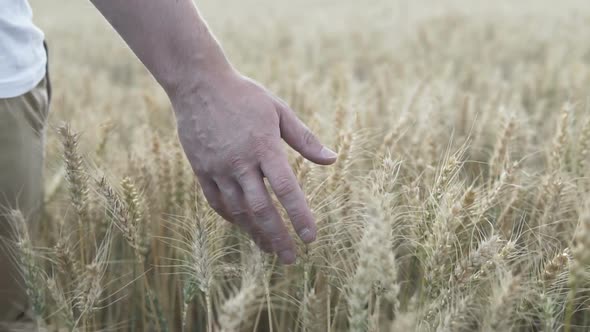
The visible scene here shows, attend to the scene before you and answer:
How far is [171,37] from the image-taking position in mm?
1043

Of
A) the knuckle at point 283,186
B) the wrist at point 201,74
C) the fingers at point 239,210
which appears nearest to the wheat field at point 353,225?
the fingers at point 239,210

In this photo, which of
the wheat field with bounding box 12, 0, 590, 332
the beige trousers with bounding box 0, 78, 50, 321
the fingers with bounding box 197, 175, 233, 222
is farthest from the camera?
the beige trousers with bounding box 0, 78, 50, 321

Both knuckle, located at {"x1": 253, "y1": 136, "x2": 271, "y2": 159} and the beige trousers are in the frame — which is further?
the beige trousers

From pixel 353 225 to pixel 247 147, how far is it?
1.19 ft

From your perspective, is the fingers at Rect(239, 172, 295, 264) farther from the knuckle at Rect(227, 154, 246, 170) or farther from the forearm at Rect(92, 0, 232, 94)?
the forearm at Rect(92, 0, 232, 94)

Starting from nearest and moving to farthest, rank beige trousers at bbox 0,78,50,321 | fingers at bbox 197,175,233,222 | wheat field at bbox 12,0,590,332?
wheat field at bbox 12,0,590,332 → fingers at bbox 197,175,233,222 → beige trousers at bbox 0,78,50,321

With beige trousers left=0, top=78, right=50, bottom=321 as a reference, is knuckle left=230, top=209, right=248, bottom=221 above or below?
below

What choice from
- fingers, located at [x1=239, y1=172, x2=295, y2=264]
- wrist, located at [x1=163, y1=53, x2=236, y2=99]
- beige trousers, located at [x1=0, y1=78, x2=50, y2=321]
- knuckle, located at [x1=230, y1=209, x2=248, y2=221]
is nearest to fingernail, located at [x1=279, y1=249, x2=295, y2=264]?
fingers, located at [x1=239, y1=172, x2=295, y2=264]

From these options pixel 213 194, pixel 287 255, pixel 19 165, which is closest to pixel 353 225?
pixel 287 255

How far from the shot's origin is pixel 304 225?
1.04 m

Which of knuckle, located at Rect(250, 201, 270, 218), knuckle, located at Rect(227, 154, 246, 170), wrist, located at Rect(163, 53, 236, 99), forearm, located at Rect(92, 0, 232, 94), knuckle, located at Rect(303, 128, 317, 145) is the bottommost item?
knuckle, located at Rect(250, 201, 270, 218)

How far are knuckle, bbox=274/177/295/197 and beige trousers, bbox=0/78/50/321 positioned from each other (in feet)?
2.12

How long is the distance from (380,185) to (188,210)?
20.0 inches

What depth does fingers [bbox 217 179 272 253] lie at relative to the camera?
1073 millimetres
